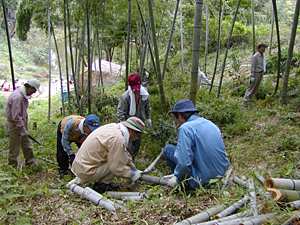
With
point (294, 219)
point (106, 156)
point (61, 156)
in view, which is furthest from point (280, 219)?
point (61, 156)

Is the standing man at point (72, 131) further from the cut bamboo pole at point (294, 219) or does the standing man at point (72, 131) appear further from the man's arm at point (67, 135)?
the cut bamboo pole at point (294, 219)

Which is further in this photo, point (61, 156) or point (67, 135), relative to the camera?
point (61, 156)

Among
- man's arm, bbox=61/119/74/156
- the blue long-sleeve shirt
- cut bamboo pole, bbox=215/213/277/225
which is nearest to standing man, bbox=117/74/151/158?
man's arm, bbox=61/119/74/156

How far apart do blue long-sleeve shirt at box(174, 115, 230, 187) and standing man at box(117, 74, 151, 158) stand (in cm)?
153

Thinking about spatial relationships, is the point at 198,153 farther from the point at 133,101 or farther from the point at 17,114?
the point at 17,114

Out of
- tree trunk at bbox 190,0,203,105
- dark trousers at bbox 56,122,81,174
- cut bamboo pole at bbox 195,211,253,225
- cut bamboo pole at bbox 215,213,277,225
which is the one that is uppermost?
tree trunk at bbox 190,0,203,105

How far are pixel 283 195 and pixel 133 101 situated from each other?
249cm

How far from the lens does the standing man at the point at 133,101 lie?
3.93 meters

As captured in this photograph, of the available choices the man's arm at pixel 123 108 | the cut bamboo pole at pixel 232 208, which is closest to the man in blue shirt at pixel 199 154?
the cut bamboo pole at pixel 232 208

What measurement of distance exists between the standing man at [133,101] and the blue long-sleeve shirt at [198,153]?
1525 millimetres

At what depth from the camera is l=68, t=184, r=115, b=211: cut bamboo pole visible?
8.20ft

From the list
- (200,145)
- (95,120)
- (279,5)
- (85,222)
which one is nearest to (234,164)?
(200,145)

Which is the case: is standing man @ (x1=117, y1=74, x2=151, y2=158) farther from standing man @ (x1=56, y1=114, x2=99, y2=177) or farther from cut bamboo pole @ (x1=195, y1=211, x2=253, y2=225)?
cut bamboo pole @ (x1=195, y1=211, x2=253, y2=225)

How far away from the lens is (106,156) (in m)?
3.00
